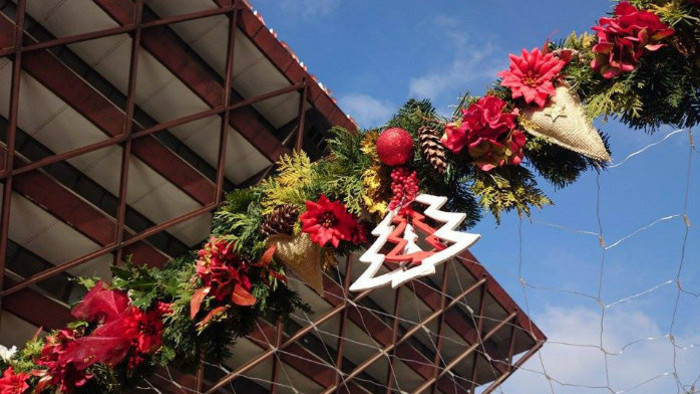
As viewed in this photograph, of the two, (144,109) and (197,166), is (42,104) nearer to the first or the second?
(144,109)

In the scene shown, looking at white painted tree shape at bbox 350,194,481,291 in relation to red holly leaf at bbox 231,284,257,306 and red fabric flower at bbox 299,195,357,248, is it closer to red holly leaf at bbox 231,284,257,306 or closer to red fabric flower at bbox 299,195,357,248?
red fabric flower at bbox 299,195,357,248

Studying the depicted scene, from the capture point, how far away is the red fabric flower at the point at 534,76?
337 centimetres

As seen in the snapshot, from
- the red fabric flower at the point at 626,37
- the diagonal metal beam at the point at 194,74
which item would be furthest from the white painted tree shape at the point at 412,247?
the diagonal metal beam at the point at 194,74

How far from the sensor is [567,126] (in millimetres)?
3291

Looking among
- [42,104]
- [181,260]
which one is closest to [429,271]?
[181,260]

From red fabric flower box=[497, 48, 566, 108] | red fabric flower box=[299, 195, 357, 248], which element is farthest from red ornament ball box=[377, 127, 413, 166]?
red fabric flower box=[497, 48, 566, 108]

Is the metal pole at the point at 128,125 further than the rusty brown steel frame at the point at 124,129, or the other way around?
the metal pole at the point at 128,125

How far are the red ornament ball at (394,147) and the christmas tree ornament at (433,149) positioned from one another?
0.26 ft

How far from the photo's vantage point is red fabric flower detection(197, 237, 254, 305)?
153 inches

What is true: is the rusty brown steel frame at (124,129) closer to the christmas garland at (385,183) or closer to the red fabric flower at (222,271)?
the christmas garland at (385,183)

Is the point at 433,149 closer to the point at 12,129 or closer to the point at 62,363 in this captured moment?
the point at 62,363

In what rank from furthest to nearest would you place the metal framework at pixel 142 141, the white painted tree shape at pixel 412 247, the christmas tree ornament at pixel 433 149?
the metal framework at pixel 142 141
the christmas tree ornament at pixel 433 149
the white painted tree shape at pixel 412 247

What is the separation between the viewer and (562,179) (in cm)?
357

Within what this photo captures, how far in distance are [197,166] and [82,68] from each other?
103 inches
